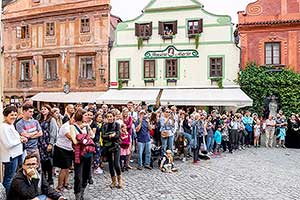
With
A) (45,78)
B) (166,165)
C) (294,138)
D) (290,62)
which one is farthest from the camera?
(45,78)

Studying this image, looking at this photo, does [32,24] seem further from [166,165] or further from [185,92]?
[166,165]

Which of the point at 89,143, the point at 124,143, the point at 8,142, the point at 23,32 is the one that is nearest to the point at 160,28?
the point at 23,32

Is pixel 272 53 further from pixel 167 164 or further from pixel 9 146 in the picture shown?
pixel 9 146

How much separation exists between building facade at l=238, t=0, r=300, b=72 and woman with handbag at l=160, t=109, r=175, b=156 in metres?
13.4

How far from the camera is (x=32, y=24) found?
2894 centimetres

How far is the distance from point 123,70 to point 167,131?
14857mm

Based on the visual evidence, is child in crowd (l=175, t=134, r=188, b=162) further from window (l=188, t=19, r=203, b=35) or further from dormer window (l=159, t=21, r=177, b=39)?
dormer window (l=159, t=21, r=177, b=39)

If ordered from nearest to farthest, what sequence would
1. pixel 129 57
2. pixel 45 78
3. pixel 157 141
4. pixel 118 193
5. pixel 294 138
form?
pixel 118 193 → pixel 157 141 → pixel 294 138 → pixel 129 57 → pixel 45 78

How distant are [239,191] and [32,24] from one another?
2444 cm

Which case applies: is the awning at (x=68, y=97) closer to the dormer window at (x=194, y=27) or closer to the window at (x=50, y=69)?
the window at (x=50, y=69)

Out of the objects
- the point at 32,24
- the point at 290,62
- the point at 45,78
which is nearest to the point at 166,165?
the point at 290,62

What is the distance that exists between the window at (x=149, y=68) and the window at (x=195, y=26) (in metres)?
3.22

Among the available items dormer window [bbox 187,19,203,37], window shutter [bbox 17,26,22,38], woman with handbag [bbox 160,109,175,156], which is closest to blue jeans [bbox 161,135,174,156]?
woman with handbag [bbox 160,109,175,156]

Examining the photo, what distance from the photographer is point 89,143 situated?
7051 millimetres
